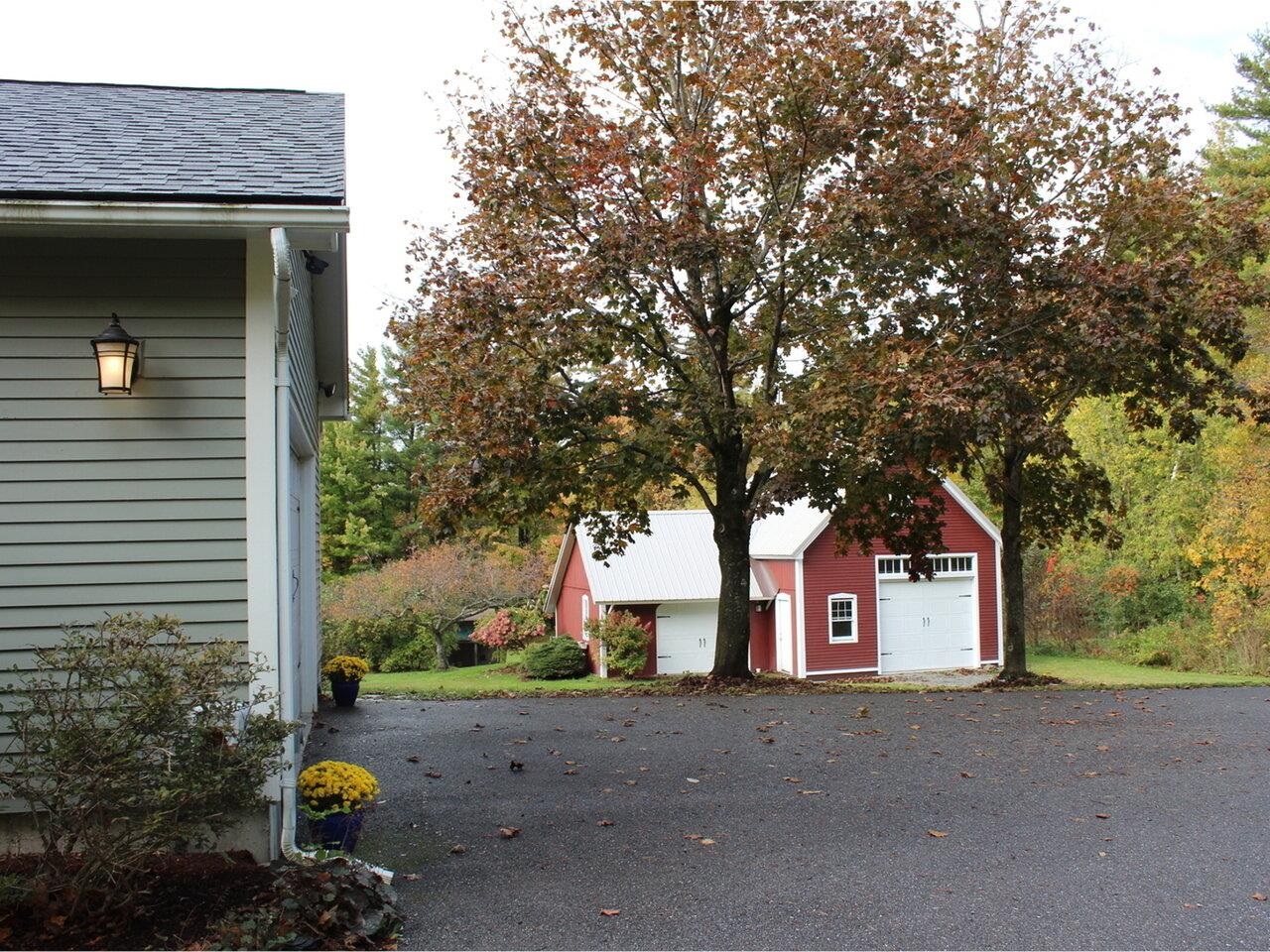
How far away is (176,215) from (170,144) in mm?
1367

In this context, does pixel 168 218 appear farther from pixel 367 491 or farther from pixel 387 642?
pixel 367 491

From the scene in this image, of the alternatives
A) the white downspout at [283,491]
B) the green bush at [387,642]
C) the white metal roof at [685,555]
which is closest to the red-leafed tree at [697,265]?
the white downspout at [283,491]

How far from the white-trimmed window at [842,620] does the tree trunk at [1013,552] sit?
7.80 meters

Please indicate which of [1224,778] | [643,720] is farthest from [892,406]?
[1224,778]

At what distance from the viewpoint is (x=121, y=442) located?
204 inches

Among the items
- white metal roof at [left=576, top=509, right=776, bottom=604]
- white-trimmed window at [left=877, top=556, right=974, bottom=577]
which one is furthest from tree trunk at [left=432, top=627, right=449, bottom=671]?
white-trimmed window at [left=877, top=556, right=974, bottom=577]

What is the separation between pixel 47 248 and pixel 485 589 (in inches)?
925

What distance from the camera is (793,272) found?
45.6 feet

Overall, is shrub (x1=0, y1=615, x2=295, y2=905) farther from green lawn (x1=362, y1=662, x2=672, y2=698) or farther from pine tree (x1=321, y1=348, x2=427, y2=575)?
pine tree (x1=321, y1=348, x2=427, y2=575)

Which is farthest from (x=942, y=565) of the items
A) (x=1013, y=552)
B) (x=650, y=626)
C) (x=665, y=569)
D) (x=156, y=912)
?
(x=156, y=912)

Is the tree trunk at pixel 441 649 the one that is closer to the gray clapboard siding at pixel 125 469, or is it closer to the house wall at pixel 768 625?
the house wall at pixel 768 625

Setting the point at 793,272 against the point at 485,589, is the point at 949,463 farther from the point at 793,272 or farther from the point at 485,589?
the point at 485,589

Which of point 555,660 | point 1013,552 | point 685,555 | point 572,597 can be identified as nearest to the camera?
point 1013,552

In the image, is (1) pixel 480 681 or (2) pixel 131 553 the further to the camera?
(1) pixel 480 681
